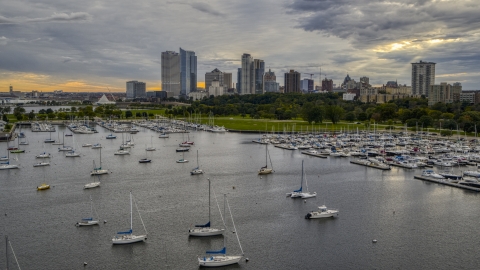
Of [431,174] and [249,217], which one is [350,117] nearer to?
[431,174]

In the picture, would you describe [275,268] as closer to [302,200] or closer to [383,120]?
[302,200]

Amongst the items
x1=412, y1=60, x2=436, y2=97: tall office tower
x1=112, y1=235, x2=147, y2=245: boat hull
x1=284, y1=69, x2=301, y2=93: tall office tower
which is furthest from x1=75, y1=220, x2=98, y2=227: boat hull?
x1=284, y1=69, x2=301, y2=93: tall office tower

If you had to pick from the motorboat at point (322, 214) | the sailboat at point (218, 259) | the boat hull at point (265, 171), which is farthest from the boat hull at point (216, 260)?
the boat hull at point (265, 171)

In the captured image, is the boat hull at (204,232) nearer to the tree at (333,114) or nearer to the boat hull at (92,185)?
the boat hull at (92,185)

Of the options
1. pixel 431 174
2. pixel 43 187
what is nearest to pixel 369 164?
pixel 431 174

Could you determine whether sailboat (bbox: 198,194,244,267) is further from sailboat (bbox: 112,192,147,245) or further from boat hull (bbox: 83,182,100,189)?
boat hull (bbox: 83,182,100,189)
